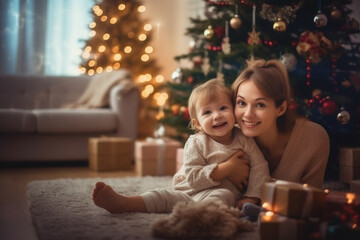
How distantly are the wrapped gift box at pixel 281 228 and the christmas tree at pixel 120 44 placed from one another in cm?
384

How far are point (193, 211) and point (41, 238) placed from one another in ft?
1.73

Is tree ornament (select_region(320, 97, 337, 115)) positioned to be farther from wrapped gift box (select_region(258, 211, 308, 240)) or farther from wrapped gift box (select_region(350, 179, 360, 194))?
wrapped gift box (select_region(258, 211, 308, 240))

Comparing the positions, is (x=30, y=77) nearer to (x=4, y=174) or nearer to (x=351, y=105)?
(x=4, y=174)

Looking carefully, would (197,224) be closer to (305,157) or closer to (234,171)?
(234,171)

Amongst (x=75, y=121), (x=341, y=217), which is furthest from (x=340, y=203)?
(x=75, y=121)

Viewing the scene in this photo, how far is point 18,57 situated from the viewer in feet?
16.8

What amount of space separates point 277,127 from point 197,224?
2.40ft

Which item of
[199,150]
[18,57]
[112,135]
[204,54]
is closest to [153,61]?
[18,57]

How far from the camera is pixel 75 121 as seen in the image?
145 inches

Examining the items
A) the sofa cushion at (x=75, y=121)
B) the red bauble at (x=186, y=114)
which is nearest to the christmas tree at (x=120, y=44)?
the sofa cushion at (x=75, y=121)

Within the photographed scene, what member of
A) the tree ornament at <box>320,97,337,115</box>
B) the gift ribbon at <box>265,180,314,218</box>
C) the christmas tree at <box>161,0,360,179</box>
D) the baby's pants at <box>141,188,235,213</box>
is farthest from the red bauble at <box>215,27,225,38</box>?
the gift ribbon at <box>265,180,314,218</box>

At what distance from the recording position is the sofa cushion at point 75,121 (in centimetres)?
361

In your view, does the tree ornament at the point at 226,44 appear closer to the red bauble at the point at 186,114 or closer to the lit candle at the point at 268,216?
the red bauble at the point at 186,114

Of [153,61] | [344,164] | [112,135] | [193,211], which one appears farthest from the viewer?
[153,61]
